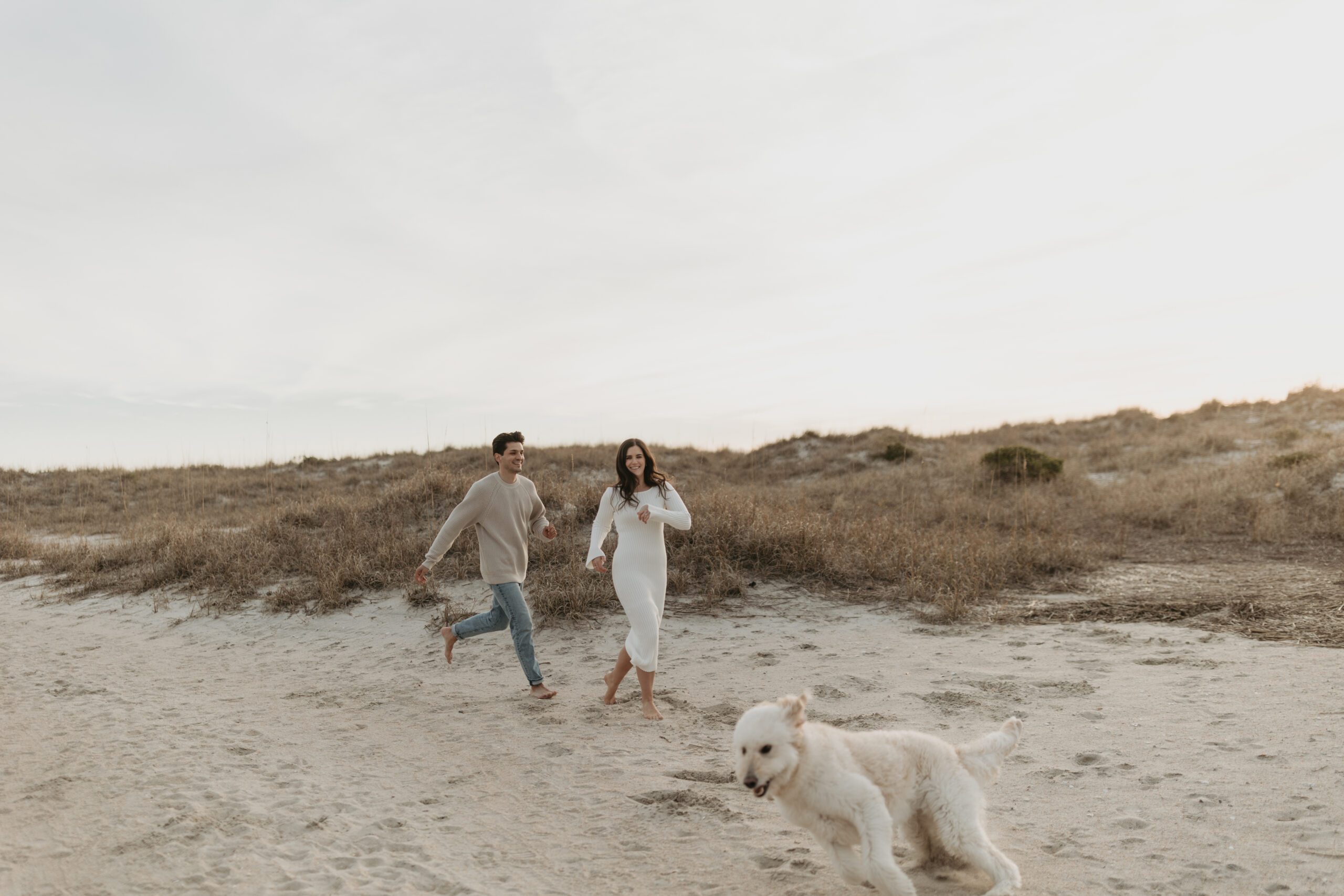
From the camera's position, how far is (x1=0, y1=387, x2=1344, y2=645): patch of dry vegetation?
10195mm

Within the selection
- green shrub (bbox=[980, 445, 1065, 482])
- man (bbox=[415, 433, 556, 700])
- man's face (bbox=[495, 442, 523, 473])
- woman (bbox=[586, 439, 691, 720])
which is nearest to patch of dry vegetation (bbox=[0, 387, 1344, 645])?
green shrub (bbox=[980, 445, 1065, 482])

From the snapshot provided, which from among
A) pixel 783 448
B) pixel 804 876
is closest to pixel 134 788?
pixel 804 876

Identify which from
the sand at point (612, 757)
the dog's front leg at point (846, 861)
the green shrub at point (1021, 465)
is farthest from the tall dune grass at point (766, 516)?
the dog's front leg at point (846, 861)

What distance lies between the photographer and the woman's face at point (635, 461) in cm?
608

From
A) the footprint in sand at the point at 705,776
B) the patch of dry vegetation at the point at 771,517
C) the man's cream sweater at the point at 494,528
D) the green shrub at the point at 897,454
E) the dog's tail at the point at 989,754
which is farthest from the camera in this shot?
the green shrub at the point at 897,454

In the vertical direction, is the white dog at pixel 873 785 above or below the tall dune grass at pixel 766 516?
below

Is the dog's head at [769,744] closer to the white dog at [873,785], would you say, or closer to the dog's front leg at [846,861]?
the white dog at [873,785]

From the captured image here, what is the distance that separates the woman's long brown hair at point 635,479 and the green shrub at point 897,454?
707 inches

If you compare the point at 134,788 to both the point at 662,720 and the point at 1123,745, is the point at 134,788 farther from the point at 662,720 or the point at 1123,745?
the point at 1123,745

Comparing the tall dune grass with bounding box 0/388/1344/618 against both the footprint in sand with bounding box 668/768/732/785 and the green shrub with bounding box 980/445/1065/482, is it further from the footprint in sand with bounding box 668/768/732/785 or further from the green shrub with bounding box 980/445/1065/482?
the footprint in sand with bounding box 668/768/732/785

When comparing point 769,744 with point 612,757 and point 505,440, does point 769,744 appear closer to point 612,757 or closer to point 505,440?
point 612,757

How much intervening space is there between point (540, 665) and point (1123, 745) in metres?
4.97

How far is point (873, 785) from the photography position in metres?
3.32

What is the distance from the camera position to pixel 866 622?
8.76m
